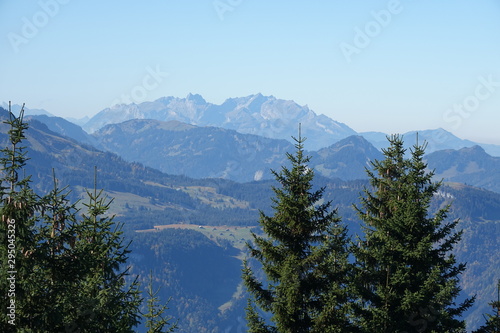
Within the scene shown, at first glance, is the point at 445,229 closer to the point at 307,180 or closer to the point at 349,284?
the point at 349,284

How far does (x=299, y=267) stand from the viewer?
24.8 meters

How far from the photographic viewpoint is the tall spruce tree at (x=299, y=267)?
2462 centimetres

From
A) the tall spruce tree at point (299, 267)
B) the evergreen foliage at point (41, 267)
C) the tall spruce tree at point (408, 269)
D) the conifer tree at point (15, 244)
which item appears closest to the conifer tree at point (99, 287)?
the evergreen foliage at point (41, 267)

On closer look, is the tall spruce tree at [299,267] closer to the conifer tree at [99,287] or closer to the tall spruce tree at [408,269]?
the tall spruce tree at [408,269]

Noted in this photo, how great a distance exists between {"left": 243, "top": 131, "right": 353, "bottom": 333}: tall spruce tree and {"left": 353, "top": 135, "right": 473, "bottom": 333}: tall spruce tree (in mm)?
3024

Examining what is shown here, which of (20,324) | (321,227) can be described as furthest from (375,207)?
(20,324)

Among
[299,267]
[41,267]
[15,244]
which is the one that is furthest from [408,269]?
[15,244]

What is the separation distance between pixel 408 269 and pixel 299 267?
6977mm

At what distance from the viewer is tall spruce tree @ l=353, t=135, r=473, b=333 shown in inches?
1099

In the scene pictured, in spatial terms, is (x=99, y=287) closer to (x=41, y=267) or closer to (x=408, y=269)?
(x=41, y=267)

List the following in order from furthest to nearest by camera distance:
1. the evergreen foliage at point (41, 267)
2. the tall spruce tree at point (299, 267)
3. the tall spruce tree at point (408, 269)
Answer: the tall spruce tree at point (408, 269)
the tall spruce tree at point (299, 267)
the evergreen foliage at point (41, 267)

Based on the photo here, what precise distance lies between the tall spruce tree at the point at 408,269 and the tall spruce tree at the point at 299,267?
3.02 meters

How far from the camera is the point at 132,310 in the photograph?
24.5 metres

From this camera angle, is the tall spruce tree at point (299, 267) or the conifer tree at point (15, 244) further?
the tall spruce tree at point (299, 267)
